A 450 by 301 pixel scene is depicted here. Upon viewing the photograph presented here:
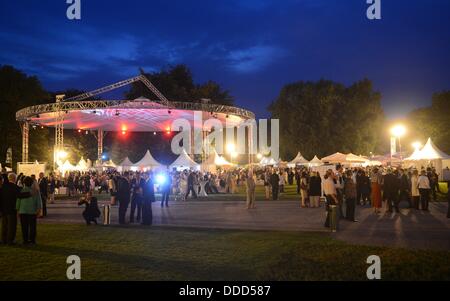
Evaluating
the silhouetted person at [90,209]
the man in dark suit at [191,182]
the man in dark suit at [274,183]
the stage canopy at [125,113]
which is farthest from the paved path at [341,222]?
the stage canopy at [125,113]

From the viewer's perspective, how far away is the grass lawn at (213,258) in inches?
288

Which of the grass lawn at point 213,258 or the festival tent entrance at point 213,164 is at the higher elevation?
the festival tent entrance at point 213,164

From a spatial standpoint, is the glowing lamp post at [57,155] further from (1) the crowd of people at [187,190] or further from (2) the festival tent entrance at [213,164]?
(2) the festival tent entrance at [213,164]

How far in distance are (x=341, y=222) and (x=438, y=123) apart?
50.0 metres

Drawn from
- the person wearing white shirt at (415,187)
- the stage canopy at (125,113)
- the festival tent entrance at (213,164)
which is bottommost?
the person wearing white shirt at (415,187)

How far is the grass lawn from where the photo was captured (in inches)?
288

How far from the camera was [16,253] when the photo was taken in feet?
30.5

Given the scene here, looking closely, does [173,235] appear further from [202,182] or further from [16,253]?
[202,182]

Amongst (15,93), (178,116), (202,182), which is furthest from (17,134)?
(202,182)

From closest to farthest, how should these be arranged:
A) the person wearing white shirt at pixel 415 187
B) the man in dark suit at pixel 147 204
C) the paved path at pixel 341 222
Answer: the paved path at pixel 341 222 < the man in dark suit at pixel 147 204 < the person wearing white shirt at pixel 415 187

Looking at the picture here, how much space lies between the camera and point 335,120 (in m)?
52.8

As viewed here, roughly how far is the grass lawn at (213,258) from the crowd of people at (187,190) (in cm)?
96

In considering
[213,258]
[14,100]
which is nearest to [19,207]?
[213,258]
